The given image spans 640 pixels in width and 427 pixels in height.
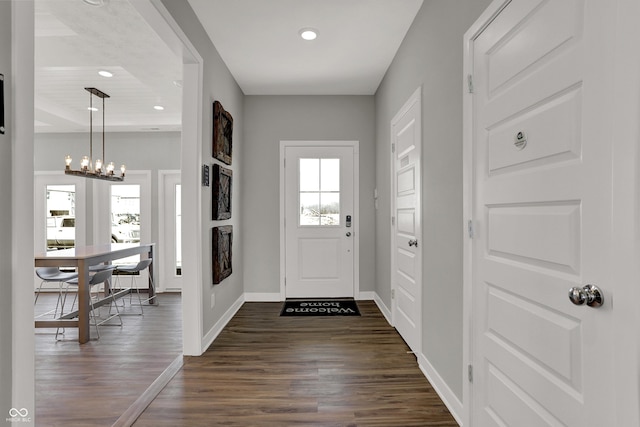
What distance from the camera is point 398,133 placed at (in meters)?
3.35

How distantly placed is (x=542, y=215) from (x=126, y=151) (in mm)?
5870

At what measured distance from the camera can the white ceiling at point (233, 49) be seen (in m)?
2.66

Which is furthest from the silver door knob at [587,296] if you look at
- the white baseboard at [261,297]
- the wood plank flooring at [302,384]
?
the white baseboard at [261,297]

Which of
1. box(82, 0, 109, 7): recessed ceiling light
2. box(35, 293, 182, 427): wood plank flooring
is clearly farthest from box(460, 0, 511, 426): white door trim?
box(82, 0, 109, 7): recessed ceiling light

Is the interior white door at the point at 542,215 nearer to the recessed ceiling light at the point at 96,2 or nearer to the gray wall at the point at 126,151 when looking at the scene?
the recessed ceiling light at the point at 96,2

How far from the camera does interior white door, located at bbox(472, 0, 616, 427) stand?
3.28ft

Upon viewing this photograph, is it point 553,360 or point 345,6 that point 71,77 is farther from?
point 553,360

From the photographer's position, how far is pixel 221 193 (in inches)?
133

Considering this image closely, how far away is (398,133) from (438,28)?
115 centimetres

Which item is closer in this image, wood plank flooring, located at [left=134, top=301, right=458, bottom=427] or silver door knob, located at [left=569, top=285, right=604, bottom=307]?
silver door knob, located at [left=569, top=285, right=604, bottom=307]

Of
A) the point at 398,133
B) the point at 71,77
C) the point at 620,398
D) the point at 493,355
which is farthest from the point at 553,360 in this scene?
the point at 71,77

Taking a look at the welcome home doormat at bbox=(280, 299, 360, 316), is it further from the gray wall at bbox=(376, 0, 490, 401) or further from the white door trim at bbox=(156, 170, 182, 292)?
the white door trim at bbox=(156, 170, 182, 292)

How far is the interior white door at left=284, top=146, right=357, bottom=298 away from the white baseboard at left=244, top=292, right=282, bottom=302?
147 millimetres

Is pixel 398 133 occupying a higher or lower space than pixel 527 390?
higher
